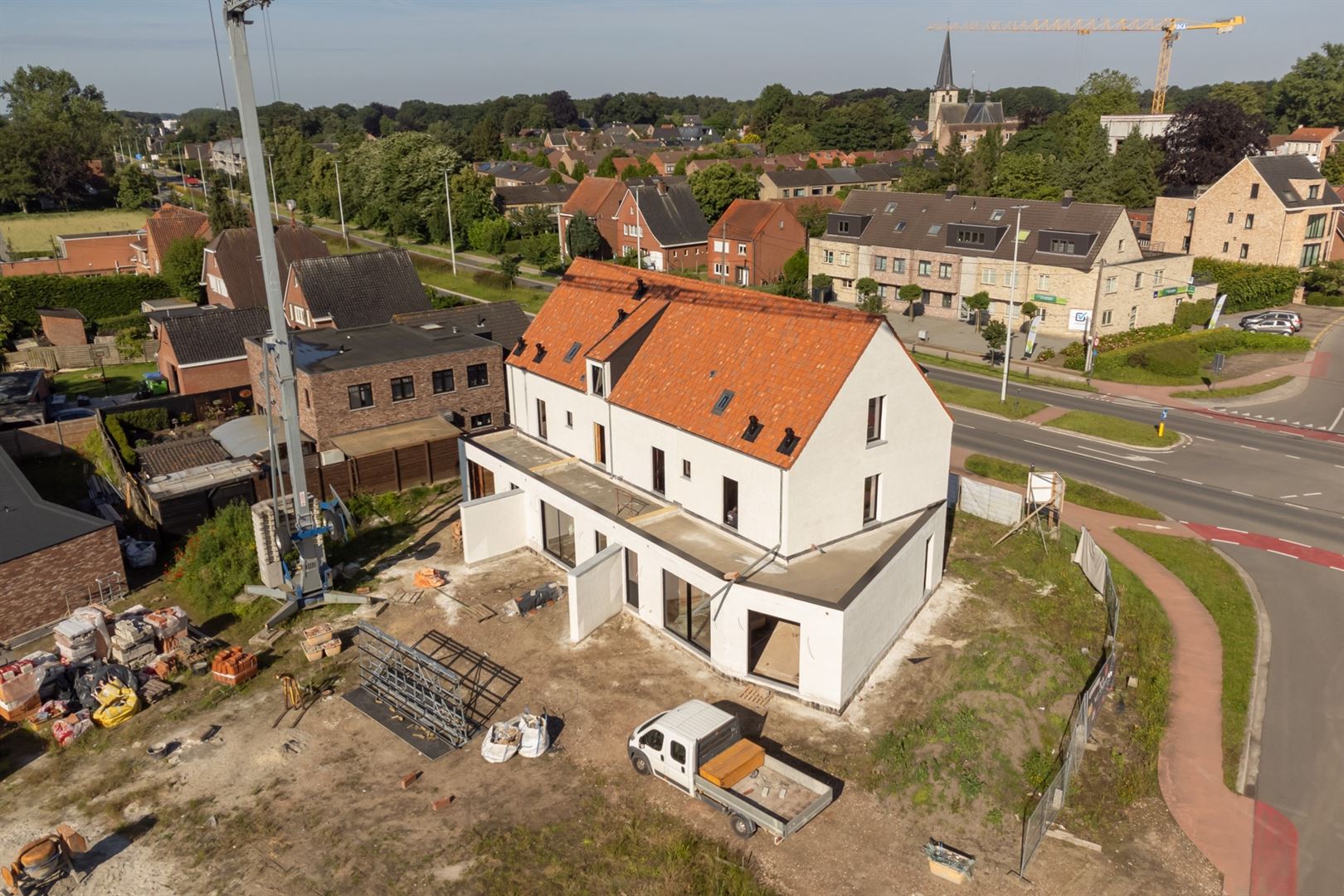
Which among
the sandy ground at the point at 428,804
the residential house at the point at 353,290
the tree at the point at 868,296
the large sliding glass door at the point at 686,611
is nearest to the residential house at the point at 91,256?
the residential house at the point at 353,290

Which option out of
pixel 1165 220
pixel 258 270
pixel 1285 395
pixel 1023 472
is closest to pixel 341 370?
pixel 1023 472

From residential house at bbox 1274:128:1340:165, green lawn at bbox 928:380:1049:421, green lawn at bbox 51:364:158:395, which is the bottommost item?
green lawn at bbox 928:380:1049:421

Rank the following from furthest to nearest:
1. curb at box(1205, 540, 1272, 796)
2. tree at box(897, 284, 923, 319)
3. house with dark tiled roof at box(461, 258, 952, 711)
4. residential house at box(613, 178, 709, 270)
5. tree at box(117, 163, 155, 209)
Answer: tree at box(117, 163, 155, 209)
residential house at box(613, 178, 709, 270)
tree at box(897, 284, 923, 319)
house with dark tiled roof at box(461, 258, 952, 711)
curb at box(1205, 540, 1272, 796)

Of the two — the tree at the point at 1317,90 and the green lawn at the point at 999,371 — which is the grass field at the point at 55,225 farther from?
the tree at the point at 1317,90

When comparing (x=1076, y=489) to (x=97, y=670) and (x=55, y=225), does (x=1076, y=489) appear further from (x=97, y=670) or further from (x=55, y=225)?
(x=55, y=225)

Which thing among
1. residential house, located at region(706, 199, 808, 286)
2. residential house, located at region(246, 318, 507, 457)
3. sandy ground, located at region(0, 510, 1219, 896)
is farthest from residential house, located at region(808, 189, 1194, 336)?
sandy ground, located at region(0, 510, 1219, 896)

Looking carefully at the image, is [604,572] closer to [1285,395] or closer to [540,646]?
[540,646]

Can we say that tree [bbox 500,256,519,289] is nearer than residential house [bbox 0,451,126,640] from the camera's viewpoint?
No

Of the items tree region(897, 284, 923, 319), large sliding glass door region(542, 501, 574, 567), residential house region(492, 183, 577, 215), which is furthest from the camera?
residential house region(492, 183, 577, 215)

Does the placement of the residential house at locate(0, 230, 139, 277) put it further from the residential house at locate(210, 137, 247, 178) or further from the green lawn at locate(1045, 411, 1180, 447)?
the green lawn at locate(1045, 411, 1180, 447)
